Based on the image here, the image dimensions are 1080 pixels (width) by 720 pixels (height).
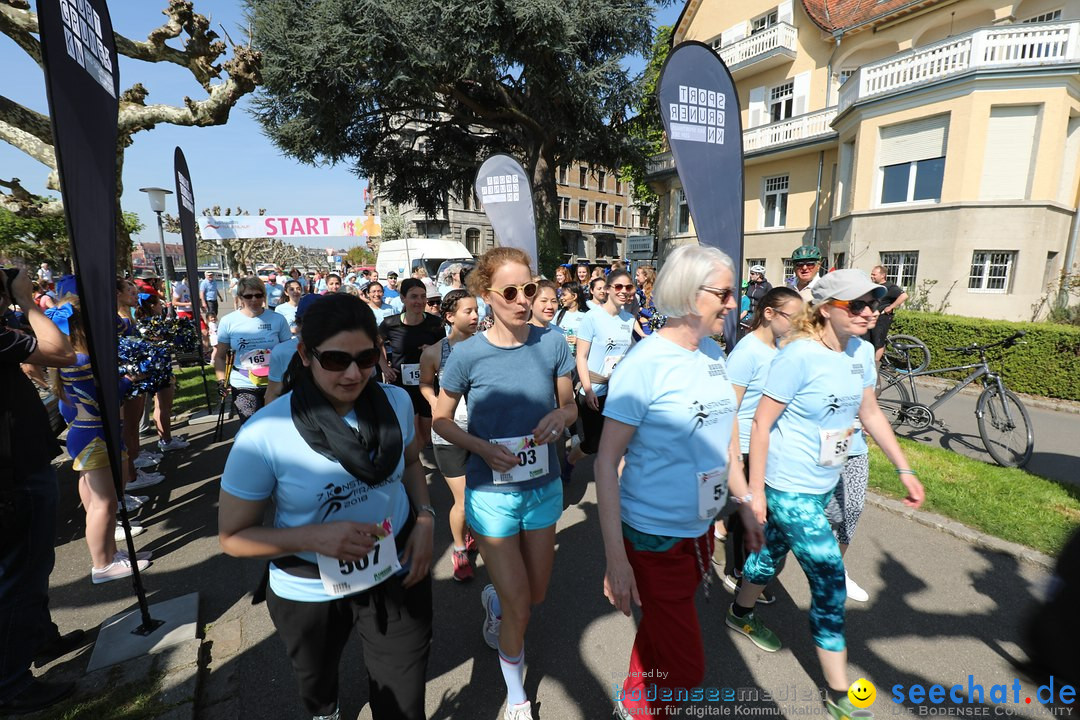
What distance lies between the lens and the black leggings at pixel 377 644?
1752 mm

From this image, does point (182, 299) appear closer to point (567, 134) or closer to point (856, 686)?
point (567, 134)

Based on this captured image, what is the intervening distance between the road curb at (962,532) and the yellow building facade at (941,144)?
11966 millimetres

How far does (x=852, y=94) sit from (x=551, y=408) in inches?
787

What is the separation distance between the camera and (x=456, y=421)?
3.25 meters

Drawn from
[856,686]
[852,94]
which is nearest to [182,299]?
[856,686]

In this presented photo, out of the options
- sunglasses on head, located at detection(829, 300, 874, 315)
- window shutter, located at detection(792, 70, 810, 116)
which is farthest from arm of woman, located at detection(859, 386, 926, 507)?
window shutter, located at detection(792, 70, 810, 116)

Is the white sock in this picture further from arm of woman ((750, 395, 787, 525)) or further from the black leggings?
arm of woman ((750, 395, 787, 525))

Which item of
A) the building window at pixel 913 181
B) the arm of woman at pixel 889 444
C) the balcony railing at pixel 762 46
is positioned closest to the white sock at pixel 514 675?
the arm of woman at pixel 889 444

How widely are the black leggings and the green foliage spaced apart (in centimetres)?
1541

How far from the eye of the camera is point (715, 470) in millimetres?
2002

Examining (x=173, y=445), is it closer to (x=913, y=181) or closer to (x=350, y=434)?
(x=350, y=434)

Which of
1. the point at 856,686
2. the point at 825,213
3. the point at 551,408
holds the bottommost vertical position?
the point at 856,686

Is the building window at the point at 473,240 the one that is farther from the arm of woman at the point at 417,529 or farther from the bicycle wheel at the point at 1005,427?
the arm of woman at the point at 417,529

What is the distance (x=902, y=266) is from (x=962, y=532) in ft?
46.6
